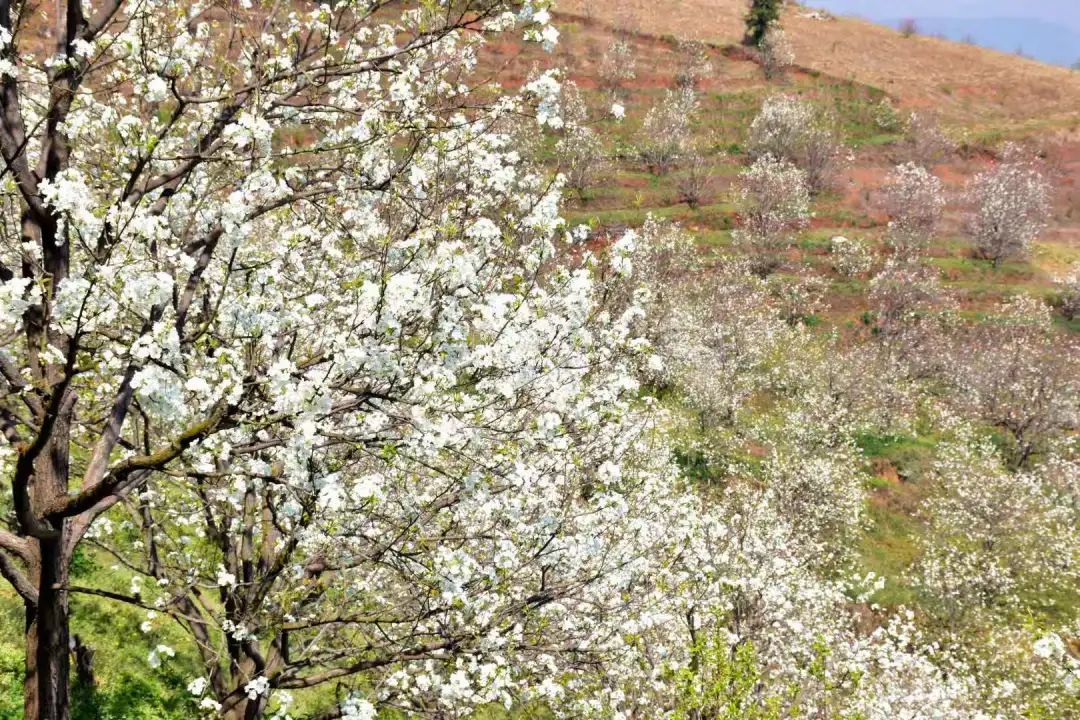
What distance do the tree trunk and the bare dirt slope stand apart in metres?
106

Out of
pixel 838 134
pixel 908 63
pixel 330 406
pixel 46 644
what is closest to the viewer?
pixel 330 406

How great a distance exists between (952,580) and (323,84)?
26.5 metres

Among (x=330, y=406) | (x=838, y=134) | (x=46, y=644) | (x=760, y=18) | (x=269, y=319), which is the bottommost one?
(x=46, y=644)

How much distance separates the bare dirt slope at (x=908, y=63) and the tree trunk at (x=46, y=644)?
347 feet

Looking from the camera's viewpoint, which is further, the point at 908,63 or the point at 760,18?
the point at 908,63

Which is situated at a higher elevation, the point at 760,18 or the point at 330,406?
the point at 760,18

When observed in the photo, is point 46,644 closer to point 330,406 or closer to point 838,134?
point 330,406

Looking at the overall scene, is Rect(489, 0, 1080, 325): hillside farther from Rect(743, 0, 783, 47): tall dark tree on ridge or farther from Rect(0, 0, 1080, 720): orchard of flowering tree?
Rect(0, 0, 1080, 720): orchard of flowering tree

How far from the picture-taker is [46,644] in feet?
20.8

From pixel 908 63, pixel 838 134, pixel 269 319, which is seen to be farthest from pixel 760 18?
pixel 269 319

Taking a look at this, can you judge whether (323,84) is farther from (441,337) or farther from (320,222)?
(441,337)

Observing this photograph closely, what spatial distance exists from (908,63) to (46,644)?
429 ft

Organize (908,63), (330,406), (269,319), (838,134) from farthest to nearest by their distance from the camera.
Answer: (908,63) → (838,134) → (269,319) → (330,406)

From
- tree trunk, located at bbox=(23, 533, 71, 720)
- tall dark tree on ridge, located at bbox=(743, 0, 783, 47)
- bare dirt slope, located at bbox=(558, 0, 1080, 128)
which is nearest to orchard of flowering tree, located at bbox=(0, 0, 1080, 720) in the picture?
tree trunk, located at bbox=(23, 533, 71, 720)
